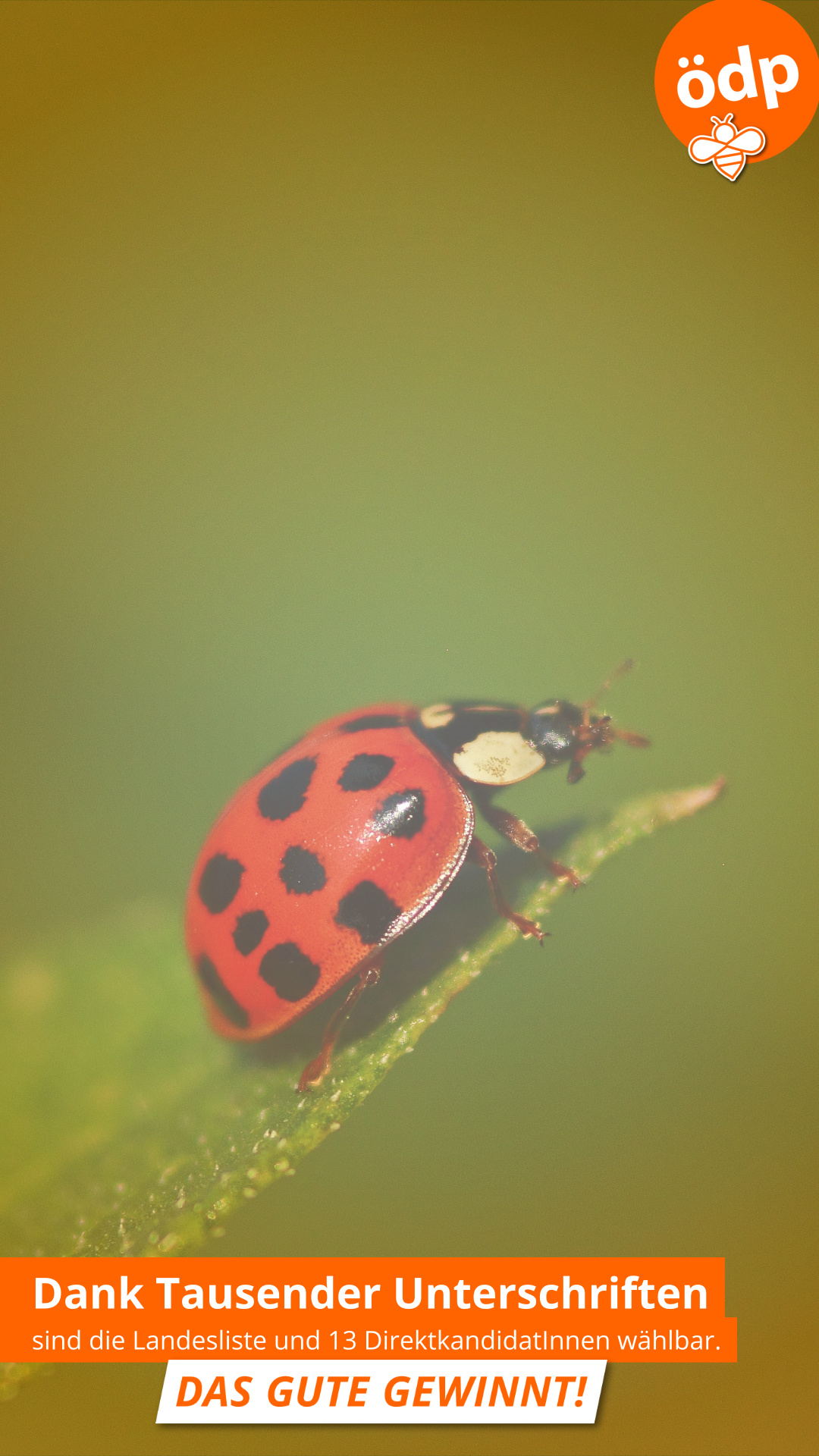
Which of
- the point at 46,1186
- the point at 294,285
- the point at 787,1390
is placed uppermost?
the point at 294,285

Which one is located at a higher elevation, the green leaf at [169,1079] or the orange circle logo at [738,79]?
the orange circle logo at [738,79]

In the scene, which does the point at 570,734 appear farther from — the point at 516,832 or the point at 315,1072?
the point at 315,1072

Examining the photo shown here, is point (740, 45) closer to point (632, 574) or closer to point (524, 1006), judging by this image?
point (632, 574)

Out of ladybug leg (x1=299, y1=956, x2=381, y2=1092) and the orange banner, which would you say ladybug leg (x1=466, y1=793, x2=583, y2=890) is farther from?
the orange banner

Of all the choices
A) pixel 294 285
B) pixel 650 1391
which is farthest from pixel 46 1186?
pixel 294 285

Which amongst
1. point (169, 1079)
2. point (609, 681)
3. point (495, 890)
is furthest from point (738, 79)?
point (169, 1079)

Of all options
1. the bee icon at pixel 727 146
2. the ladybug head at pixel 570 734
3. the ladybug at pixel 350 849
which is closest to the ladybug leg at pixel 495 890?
the ladybug at pixel 350 849

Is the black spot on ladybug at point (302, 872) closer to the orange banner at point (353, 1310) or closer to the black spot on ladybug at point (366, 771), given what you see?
the black spot on ladybug at point (366, 771)
